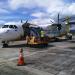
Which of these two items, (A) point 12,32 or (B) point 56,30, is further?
(B) point 56,30

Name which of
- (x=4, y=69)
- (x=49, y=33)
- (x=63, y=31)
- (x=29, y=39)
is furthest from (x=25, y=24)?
(x=4, y=69)

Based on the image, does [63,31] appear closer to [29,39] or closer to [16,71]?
[29,39]

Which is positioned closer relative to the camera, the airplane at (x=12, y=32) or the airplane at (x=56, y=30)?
the airplane at (x=12, y=32)

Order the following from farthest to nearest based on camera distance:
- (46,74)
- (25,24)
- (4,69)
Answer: (25,24) < (4,69) < (46,74)

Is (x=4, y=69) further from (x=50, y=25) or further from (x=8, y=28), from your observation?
(x=50, y=25)

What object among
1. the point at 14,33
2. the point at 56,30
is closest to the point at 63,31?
the point at 56,30

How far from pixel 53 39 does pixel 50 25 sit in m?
2.08

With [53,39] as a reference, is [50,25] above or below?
above

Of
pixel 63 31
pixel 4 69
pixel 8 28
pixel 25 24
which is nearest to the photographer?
Answer: pixel 4 69

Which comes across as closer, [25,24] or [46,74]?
[46,74]

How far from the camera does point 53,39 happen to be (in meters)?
31.9

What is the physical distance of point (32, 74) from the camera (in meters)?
10.1

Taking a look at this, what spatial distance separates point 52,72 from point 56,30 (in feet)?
71.9

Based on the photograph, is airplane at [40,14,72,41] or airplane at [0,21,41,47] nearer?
airplane at [0,21,41,47]
